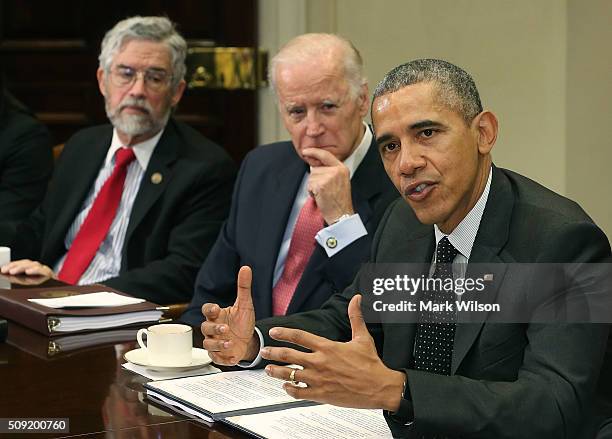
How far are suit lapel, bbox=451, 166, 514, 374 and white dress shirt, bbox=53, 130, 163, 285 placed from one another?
6.68 feet

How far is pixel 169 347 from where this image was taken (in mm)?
2209

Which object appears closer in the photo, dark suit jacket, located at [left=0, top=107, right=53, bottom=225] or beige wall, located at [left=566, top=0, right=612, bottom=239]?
beige wall, located at [left=566, top=0, right=612, bottom=239]

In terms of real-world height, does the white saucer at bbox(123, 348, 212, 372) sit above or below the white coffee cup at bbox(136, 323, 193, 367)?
below

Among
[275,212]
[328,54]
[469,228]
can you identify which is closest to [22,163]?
[275,212]

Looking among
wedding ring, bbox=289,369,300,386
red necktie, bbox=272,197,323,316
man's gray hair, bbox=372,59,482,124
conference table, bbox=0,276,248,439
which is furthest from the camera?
red necktie, bbox=272,197,323,316

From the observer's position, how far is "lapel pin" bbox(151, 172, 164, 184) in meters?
3.80

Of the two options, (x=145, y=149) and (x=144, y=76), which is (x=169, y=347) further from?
(x=144, y=76)

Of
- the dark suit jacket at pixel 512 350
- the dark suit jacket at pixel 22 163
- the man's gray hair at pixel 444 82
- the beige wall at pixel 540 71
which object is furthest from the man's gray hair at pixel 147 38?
the man's gray hair at pixel 444 82

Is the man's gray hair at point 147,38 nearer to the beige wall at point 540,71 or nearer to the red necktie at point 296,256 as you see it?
the beige wall at point 540,71

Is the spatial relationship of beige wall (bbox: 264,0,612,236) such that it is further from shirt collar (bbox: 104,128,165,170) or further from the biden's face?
shirt collar (bbox: 104,128,165,170)

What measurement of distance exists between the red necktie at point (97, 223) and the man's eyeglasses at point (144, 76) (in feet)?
0.86

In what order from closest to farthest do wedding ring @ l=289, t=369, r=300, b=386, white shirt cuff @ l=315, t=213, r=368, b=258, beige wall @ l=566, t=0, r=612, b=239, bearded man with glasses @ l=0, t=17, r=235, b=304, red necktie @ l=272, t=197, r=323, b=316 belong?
wedding ring @ l=289, t=369, r=300, b=386 < white shirt cuff @ l=315, t=213, r=368, b=258 < red necktie @ l=272, t=197, r=323, b=316 < beige wall @ l=566, t=0, r=612, b=239 < bearded man with glasses @ l=0, t=17, r=235, b=304

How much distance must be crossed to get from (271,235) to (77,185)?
1.18 meters

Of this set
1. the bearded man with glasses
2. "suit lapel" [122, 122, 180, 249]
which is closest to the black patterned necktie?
the bearded man with glasses
